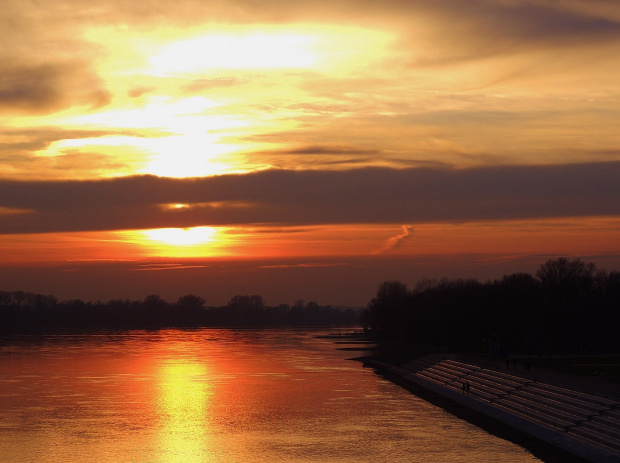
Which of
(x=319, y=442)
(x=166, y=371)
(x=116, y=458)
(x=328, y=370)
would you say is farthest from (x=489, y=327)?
(x=116, y=458)

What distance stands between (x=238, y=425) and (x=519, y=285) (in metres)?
125

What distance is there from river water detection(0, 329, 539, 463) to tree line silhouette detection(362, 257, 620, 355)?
3181cm

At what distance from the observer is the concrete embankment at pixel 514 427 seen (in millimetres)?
46094

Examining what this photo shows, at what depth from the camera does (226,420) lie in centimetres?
6172

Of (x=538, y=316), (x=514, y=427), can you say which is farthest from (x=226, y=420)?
(x=538, y=316)

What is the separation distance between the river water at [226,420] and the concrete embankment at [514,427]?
4.52 feet

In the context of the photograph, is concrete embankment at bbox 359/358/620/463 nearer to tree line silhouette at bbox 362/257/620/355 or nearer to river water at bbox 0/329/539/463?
river water at bbox 0/329/539/463

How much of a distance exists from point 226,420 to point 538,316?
8318cm

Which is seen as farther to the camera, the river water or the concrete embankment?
the river water

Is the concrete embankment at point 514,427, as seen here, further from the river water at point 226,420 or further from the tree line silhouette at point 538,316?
the tree line silhouette at point 538,316

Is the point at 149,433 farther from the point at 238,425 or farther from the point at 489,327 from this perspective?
the point at 489,327

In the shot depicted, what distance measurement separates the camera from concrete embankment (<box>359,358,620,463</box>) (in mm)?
46094

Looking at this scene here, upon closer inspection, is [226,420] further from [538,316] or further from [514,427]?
[538,316]

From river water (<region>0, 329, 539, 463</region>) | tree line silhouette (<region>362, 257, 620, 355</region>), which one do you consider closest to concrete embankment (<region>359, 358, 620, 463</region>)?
river water (<region>0, 329, 539, 463</region>)
